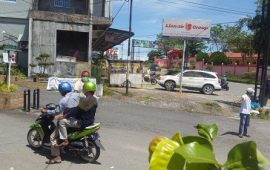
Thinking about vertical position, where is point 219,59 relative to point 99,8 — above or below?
below

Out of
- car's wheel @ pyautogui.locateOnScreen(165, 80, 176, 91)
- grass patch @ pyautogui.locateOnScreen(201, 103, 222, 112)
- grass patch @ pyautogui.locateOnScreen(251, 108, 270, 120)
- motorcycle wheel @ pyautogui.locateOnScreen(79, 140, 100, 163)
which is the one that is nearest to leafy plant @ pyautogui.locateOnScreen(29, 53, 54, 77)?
car's wheel @ pyautogui.locateOnScreen(165, 80, 176, 91)

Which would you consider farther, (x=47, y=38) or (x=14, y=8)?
(x=14, y=8)

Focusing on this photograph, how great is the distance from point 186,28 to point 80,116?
1847 cm

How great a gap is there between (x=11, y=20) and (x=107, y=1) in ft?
21.6

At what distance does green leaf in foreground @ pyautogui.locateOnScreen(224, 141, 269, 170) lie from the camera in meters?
0.69

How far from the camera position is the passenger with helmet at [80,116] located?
7238 millimetres

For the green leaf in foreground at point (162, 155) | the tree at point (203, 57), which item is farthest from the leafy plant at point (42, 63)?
the tree at point (203, 57)

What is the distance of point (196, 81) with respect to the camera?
25531 millimetres

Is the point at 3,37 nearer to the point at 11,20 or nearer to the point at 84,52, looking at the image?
the point at 11,20

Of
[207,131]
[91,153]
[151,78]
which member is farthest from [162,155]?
[151,78]

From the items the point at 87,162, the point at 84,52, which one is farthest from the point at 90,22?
the point at 87,162

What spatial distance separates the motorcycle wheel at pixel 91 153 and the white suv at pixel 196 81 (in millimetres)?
18446

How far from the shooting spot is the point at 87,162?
742 centimetres

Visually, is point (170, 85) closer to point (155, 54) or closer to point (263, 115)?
point (263, 115)
